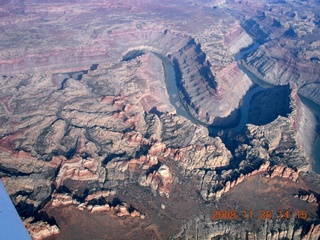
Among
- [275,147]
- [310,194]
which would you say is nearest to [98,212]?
[310,194]

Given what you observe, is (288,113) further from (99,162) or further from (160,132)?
(99,162)
